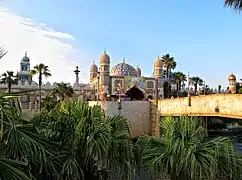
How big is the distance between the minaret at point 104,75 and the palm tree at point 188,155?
4480 cm

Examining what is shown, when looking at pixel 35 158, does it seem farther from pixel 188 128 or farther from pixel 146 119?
pixel 146 119

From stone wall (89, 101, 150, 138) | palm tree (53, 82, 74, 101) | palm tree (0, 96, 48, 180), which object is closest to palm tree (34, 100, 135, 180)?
palm tree (0, 96, 48, 180)

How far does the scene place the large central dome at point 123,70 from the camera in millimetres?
65688

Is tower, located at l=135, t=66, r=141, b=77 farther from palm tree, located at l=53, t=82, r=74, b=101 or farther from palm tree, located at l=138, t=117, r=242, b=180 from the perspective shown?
palm tree, located at l=138, t=117, r=242, b=180

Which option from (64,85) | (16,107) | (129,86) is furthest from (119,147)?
(129,86)

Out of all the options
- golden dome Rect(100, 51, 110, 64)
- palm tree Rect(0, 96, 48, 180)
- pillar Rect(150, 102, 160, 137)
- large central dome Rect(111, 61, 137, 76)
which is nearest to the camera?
palm tree Rect(0, 96, 48, 180)

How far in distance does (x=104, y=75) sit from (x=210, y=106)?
37.1 m

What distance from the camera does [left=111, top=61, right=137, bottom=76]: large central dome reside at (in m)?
65.7

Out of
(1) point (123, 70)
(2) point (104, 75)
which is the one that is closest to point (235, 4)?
(2) point (104, 75)

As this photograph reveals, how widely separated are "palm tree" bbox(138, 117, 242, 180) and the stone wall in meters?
23.1

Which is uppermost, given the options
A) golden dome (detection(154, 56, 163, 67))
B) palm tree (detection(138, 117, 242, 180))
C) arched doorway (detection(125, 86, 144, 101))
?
golden dome (detection(154, 56, 163, 67))

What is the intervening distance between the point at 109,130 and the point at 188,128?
3.28 m

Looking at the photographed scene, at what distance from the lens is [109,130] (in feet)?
37.8

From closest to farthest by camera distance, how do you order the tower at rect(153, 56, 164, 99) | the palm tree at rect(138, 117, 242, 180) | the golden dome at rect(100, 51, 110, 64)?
the palm tree at rect(138, 117, 242, 180) < the golden dome at rect(100, 51, 110, 64) < the tower at rect(153, 56, 164, 99)
